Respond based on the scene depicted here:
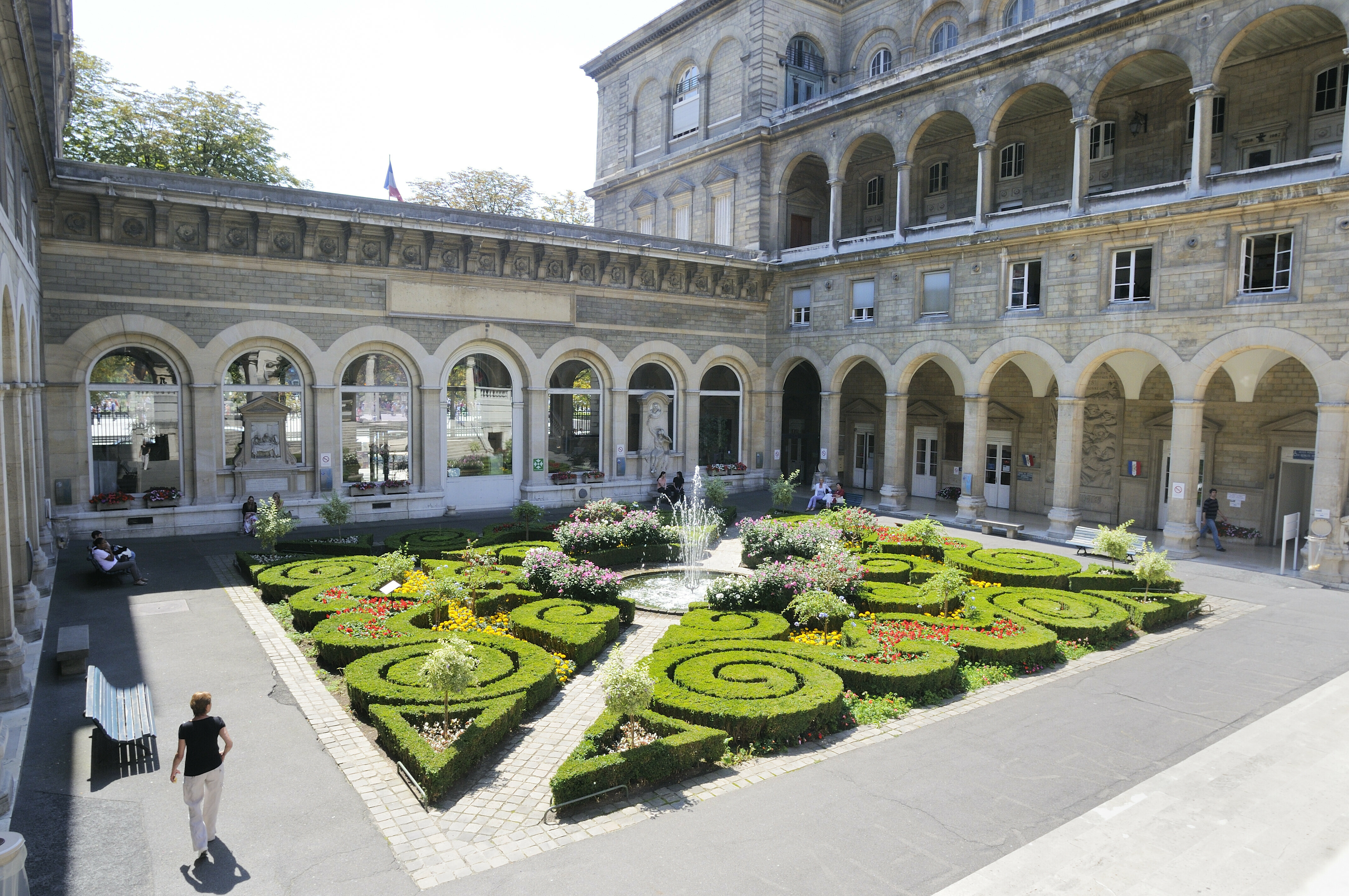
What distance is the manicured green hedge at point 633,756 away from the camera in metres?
7.74

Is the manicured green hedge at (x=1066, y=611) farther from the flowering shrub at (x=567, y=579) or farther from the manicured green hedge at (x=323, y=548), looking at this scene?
the manicured green hedge at (x=323, y=548)

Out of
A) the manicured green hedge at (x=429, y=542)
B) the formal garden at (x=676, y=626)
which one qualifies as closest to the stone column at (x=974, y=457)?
the formal garden at (x=676, y=626)

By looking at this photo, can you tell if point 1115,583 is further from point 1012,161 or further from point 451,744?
point 1012,161

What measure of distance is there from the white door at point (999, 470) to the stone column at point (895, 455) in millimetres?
3116

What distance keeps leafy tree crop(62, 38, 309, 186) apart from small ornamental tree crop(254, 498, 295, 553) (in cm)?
1612

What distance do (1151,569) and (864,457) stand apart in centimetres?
1780

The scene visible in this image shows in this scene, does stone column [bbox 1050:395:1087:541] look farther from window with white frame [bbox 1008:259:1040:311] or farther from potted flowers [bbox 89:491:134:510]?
potted flowers [bbox 89:491:134:510]

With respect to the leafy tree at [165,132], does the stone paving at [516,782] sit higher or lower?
lower

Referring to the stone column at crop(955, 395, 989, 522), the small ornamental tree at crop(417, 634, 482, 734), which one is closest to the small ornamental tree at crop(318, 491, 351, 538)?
the small ornamental tree at crop(417, 634, 482, 734)

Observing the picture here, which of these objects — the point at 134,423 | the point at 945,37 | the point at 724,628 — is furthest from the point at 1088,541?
the point at 134,423

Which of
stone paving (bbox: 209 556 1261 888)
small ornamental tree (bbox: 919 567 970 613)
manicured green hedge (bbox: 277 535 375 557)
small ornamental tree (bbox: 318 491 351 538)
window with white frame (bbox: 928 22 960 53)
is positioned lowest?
stone paving (bbox: 209 556 1261 888)

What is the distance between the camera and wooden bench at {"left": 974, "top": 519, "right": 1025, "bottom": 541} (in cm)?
2270

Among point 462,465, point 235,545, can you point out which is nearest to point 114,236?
point 235,545

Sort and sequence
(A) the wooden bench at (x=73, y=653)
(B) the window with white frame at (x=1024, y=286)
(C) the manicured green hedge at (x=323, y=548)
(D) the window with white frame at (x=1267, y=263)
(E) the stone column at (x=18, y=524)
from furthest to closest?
1. (B) the window with white frame at (x=1024, y=286)
2. (D) the window with white frame at (x=1267, y=263)
3. (C) the manicured green hedge at (x=323, y=548)
4. (E) the stone column at (x=18, y=524)
5. (A) the wooden bench at (x=73, y=653)
